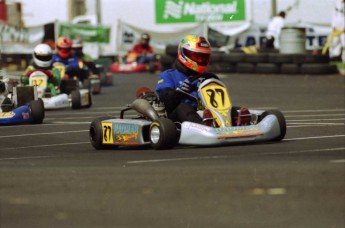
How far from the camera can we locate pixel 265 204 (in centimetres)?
551

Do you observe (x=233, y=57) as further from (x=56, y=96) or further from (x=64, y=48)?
(x=56, y=96)

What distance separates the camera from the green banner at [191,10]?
2948 cm

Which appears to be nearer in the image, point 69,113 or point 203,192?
point 203,192

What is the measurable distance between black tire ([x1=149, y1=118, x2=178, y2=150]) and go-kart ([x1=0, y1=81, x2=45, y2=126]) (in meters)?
3.65

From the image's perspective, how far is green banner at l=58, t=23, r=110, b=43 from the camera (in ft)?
92.5

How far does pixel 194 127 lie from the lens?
8.23 meters

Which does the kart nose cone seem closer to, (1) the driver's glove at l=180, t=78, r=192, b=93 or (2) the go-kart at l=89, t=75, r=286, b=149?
(2) the go-kart at l=89, t=75, r=286, b=149

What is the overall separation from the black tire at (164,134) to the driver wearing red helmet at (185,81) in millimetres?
425

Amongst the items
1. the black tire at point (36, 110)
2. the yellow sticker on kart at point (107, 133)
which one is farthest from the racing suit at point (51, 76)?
the yellow sticker on kart at point (107, 133)

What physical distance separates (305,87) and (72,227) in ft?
42.5

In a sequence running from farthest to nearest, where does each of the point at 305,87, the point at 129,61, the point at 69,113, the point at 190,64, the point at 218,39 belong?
the point at 218,39
the point at 129,61
the point at 305,87
the point at 69,113
the point at 190,64

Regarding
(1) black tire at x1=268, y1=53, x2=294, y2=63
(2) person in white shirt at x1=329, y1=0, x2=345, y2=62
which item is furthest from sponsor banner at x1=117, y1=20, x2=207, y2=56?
(1) black tire at x1=268, y1=53, x2=294, y2=63

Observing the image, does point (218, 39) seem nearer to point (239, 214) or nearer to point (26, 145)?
point (26, 145)

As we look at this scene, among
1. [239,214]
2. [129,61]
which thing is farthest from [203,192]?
[129,61]
